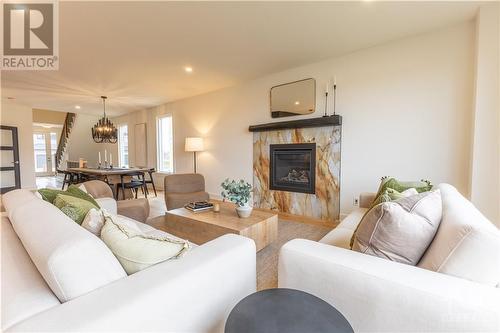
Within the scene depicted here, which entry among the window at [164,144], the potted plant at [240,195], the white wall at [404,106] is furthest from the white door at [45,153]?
the potted plant at [240,195]

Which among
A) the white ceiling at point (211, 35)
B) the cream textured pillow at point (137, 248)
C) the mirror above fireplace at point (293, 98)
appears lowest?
the cream textured pillow at point (137, 248)

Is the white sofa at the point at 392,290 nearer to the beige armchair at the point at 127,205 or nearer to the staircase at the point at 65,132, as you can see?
the beige armchair at the point at 127,205

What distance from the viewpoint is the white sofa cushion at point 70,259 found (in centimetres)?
73

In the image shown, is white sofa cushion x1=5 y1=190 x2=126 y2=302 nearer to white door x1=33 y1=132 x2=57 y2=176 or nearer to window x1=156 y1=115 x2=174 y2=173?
window x1=156 y1=115 x2=174 y2=173

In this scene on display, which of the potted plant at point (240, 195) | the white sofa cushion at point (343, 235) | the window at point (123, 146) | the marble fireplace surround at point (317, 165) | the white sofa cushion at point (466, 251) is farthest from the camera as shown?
the window at point (123, 146)

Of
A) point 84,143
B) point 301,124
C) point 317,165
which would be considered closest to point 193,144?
point 301,124

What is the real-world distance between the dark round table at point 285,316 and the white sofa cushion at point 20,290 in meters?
0.62

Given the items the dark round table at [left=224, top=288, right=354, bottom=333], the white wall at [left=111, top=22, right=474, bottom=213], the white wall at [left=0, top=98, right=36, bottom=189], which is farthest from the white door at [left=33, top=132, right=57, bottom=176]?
the dark round table at [left=224, top=288, right=354, bottom=333]

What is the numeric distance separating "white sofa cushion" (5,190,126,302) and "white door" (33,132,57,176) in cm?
1218

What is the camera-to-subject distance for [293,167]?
3895 mm

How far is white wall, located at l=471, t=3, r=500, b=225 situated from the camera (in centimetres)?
219

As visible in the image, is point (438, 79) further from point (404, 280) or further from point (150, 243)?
point (150, 243)

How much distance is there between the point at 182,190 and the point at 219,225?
175cm

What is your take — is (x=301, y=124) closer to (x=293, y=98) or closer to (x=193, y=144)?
(x=293, y=98)
